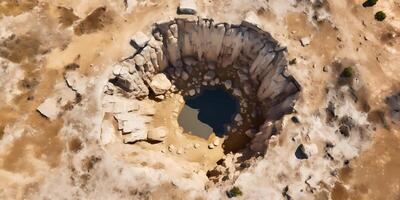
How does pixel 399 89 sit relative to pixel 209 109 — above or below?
above

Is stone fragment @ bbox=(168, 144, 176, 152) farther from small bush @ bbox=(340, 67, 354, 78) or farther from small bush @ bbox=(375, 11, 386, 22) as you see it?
small bush @ bbox=(375, 11, 386, 22)

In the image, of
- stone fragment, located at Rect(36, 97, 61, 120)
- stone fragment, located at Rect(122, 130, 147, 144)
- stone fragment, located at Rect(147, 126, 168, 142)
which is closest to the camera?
stone fragment, located at Rect(36, 97, 61, 120)

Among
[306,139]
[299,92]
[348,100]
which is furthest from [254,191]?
[348,100]

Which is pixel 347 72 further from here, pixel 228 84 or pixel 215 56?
pixel 215 56

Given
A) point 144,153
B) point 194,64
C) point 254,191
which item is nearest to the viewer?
point 254,191

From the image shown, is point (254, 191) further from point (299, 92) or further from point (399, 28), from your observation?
point (399, 28)

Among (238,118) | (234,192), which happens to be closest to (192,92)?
(238,118)

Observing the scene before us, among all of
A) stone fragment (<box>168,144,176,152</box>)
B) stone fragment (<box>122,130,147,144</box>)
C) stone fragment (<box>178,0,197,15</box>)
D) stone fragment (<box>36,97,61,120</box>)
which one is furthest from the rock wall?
stone fragment (<box>168,144,176,152</box>)

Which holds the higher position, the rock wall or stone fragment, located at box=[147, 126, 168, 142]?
the rock wall
